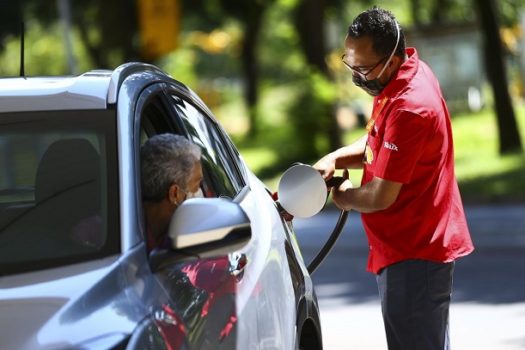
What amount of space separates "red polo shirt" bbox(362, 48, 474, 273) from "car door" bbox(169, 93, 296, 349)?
1.16ft

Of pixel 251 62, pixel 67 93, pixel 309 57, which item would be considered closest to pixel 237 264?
pixel 67 93

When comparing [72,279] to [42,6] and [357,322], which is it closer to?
[357,322]

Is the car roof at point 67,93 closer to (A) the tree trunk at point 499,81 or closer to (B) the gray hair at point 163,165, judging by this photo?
(B) the gray hair at point 163,165

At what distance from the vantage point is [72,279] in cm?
344

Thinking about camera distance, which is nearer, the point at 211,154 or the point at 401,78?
the point at 401,78

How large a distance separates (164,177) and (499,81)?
834 inches

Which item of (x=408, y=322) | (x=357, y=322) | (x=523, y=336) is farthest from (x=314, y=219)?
(x=408, y=322)

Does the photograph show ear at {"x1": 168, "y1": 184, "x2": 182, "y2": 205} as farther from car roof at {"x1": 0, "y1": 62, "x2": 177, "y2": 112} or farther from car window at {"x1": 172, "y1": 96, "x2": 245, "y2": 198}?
car window at {"x1": 172, "y1": 96, "x2": 245, "y2": 198}

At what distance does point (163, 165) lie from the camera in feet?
13.4

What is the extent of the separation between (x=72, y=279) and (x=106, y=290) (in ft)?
0.31

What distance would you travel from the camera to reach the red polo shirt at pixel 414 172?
4.66m

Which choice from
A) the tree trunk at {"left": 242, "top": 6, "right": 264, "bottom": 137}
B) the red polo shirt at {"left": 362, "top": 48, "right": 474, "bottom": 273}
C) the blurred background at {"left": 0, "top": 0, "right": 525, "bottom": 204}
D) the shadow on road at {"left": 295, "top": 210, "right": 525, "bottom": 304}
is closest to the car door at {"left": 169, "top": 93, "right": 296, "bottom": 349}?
the red polo shirt at {"left": 362, "top": 48, "right": 474, "bottom": 273}

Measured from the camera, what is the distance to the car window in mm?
4805

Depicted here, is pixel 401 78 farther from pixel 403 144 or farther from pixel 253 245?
pixel 253 245
